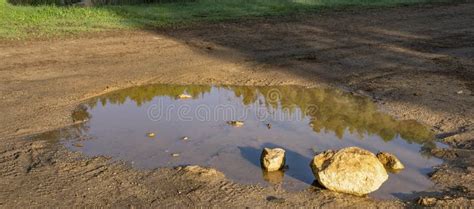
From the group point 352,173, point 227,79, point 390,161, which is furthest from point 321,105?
point 352,173

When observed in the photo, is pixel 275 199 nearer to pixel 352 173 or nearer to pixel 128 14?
pixel 352 173

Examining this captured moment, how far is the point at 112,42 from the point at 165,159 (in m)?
6.30

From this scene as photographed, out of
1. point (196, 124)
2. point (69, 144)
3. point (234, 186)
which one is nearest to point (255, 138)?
point (196, 124)

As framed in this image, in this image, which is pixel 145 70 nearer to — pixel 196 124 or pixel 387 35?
pixel 196 124

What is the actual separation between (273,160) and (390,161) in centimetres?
121

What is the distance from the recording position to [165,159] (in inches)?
236

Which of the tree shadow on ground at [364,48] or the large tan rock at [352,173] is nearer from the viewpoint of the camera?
the large tan rock at [352,173]

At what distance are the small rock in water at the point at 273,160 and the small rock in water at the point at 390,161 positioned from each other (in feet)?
3.38

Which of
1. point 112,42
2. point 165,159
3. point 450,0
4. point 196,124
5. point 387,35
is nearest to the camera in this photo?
point 165,159

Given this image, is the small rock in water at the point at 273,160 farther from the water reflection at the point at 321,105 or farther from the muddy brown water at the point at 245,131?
the water reflection at the point at 321,105

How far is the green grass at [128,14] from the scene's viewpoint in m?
12.8

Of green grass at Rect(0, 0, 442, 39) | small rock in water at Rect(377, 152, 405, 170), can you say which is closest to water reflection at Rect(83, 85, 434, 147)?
small rock in water at Rect(377, 152, 405, 170)

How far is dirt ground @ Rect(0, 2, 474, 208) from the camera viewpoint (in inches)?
205

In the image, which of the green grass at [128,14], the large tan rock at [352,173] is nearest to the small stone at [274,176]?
the large tan rock at [352,173]
